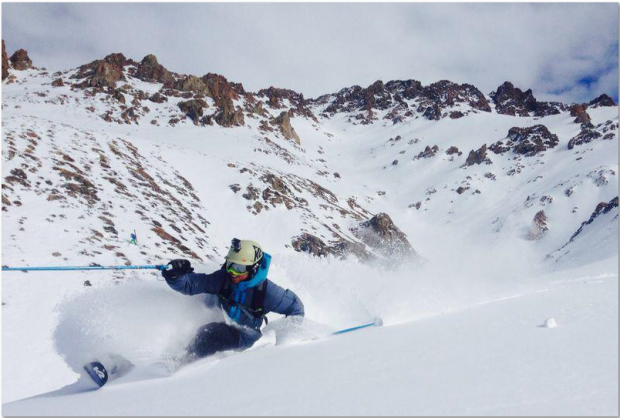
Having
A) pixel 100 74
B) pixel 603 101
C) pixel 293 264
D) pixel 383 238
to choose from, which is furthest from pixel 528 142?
pixel 100 74

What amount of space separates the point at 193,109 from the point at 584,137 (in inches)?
2452

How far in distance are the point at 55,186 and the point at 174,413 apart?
1400 cm

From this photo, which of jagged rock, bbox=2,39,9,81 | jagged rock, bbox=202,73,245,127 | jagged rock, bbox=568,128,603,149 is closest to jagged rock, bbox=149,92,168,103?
jagged rock, bbox=202,73,245,127

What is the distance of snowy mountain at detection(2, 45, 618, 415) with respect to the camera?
10.1 feet

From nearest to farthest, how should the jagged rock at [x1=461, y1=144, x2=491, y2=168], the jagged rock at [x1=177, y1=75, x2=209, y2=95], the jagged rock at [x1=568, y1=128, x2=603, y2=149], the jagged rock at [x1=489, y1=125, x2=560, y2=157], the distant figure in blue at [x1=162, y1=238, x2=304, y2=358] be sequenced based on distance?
the distant figure in blue at [x1=162, y1=238, x2=304, y2=358]
the jagged rock at [x1=568, y1=128, x2=603, y2=149]
the jagged rock at [x1=461, y1=144, x2=491, y2=168]
the jagged rock at [x1=489, y1=125, x2=560, y2=157]
the jagged rock at [x1=177, y1=75, x2=209, y2=95]

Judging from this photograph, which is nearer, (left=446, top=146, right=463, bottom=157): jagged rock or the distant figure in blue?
the distant figure in blue

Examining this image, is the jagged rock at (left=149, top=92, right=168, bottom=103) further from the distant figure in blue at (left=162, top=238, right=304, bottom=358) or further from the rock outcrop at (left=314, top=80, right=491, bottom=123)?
the distant figure in blue at (left=162, top=238, right=304, bottom=358)

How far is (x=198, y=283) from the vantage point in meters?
5.74

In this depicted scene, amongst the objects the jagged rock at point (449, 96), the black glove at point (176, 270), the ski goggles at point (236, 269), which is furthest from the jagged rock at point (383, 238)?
the jagged rock at point (449, 96)

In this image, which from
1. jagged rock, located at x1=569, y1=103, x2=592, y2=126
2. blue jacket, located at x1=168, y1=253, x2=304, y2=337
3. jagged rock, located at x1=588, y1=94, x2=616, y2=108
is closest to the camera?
Answer: blue jacket, located at x1=168, y1=253, x2=304, y2=337

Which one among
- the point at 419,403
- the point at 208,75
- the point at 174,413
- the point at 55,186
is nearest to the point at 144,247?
the point at 55,186

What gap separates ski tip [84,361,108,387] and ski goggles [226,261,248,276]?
1.98 metres

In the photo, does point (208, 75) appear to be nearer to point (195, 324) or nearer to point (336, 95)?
point (336, 95)

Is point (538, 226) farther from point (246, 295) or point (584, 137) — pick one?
point (246, 295)
